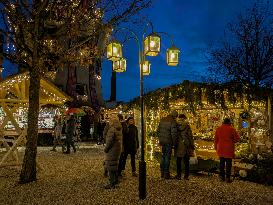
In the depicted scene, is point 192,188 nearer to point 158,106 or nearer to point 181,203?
point 181,203

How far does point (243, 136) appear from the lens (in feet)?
45.9

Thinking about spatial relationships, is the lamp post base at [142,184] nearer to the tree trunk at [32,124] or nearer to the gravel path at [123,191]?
the gravel path at [123,191]

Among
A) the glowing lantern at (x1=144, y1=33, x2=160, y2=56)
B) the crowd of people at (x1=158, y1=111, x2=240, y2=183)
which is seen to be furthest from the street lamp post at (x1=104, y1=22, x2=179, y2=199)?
the crowd of people at (x1=158, y1=111, x2=240, y2=183)

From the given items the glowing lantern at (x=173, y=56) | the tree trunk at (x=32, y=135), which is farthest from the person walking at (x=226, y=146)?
the tree trunk at (x=32, y=135)

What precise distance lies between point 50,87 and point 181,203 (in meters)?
7.39

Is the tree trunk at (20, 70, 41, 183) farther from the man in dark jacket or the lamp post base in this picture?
the man in dark jacket

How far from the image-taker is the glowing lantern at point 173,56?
1317 cm

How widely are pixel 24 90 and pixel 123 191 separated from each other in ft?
20.6

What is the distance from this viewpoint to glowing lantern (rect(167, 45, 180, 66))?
13.2m

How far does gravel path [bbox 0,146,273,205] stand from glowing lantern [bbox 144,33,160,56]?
3538 millimetres

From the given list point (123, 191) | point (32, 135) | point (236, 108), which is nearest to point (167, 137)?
point (123, 191)

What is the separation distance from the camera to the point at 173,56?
13.2 metres

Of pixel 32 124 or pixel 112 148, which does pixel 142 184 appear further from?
pixel 32 124

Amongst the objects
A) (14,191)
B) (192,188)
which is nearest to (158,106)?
(192,188)
